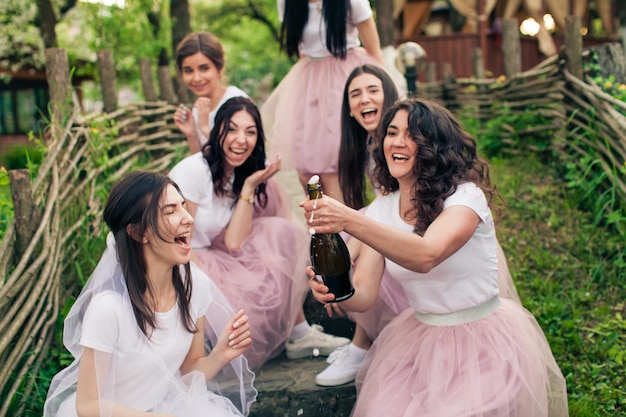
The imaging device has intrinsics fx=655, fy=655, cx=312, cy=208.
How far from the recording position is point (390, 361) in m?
2.87

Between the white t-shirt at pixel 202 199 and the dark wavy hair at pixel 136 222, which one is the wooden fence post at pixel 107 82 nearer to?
the white t-shirt at pixel 202 199

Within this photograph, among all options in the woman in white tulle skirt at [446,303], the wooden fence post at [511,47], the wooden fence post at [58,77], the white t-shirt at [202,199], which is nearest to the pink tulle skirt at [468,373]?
the woman in white tulle skirt at [446,303]

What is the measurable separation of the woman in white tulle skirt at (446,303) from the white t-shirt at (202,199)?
1140 millimetres

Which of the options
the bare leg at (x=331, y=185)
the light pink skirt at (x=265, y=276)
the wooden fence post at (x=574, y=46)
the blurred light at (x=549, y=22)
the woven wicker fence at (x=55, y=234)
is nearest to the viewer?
the woven wicker fence at (x=55, y=234)

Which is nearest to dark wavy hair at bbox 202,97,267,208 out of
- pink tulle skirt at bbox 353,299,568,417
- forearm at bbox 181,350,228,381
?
forearm at bbox 181,350,228,381

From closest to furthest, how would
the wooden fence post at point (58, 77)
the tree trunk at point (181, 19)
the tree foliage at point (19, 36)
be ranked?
the wooden fence post at point (58, 77), the tree trunk at point (181, 19), the tree foliage at point (19, 36)

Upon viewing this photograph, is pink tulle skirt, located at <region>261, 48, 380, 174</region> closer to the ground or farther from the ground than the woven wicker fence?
farther from the ground

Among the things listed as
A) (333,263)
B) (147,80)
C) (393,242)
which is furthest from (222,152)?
(147,80)

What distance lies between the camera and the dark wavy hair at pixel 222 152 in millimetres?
3793

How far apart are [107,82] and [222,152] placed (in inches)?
104

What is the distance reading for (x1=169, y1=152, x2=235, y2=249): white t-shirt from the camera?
3.66 metres

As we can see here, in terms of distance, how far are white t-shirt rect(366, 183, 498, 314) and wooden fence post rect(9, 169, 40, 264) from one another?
6.57 ft

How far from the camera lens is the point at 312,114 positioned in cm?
437

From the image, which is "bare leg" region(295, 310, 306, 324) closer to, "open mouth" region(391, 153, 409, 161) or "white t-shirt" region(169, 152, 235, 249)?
"white t-shirt" region(169, 152, 235, 249)
